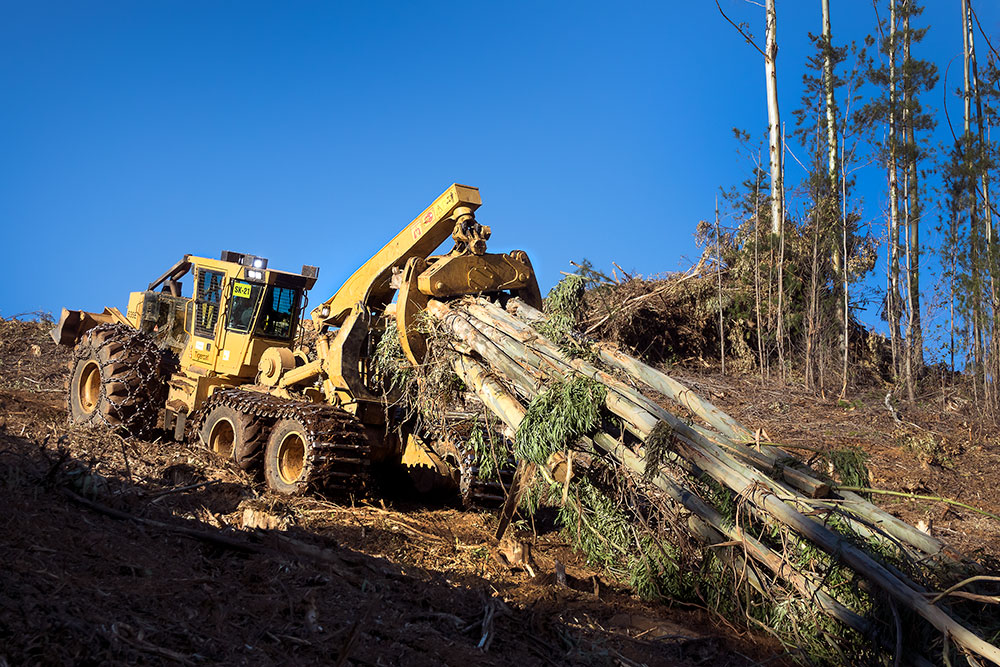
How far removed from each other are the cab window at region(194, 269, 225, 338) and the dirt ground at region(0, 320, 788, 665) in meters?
4.33

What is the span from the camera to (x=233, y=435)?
33.7 ft

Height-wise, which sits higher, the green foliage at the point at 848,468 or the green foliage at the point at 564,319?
the green foliage at the point at 564,319

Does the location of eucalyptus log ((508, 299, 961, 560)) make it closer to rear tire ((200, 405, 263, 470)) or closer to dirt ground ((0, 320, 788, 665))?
dirt ground ((0, 320, 788, 665))

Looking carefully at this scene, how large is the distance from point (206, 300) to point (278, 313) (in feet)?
4.39

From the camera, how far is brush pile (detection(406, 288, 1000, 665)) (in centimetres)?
483

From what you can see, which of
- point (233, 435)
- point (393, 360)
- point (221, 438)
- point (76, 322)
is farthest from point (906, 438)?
point (76, 322)

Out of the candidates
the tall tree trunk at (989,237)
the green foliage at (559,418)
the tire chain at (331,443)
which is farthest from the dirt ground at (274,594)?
the tall tree trunk at (989,237)

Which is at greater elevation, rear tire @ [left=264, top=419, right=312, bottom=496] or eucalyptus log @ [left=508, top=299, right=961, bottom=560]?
eucalyptus log @ [left=508, top=299, right=961, bottom=560]

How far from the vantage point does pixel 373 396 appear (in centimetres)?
938

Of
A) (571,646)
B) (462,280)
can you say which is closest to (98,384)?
(462,280)

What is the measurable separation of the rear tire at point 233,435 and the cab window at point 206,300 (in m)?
1.96

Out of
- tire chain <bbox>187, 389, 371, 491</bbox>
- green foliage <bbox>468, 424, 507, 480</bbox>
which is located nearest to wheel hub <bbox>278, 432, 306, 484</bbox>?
tire chain <bbox>187, 389, 371, 491</bbox>

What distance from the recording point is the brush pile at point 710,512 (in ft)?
15.8

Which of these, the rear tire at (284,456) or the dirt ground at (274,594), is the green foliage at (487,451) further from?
the rear tire at (284,456)
